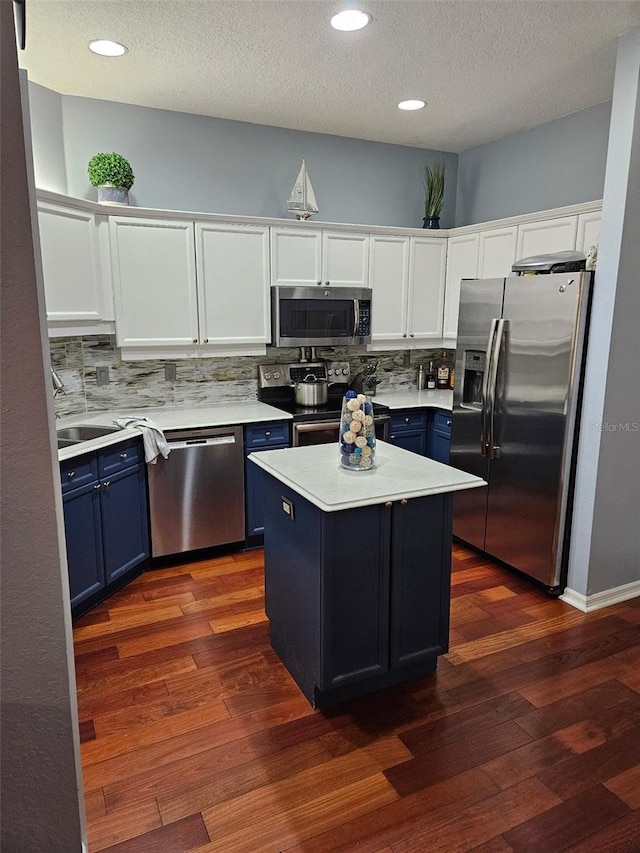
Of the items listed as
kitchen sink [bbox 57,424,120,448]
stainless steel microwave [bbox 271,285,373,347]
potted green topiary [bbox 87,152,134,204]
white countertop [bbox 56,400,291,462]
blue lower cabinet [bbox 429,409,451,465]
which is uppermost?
potted green topiary [bbox 87,152,134,204]

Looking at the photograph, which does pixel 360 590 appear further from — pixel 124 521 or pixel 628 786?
pixel 124 521

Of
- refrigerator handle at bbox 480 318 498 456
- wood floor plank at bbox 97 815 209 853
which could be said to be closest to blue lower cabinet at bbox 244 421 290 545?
refrigerator handle at bbox 480 318 498 456

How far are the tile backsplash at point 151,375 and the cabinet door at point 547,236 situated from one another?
145 cm

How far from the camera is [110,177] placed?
3439 millimetres

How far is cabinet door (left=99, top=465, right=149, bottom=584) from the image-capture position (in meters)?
3.15

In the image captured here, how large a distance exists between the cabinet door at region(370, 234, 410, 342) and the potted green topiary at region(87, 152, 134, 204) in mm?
1768

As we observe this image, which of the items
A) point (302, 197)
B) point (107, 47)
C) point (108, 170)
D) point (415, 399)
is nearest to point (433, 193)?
point (302, 197)

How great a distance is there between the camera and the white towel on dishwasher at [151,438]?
11.0 feet

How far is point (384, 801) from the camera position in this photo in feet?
6.15

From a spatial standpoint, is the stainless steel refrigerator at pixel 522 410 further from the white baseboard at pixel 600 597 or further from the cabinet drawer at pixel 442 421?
the cabinet drawer at pixel 442 421

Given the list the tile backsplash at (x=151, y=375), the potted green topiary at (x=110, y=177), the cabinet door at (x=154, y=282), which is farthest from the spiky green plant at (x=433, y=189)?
the potted green topiary at (x=110, y=177)

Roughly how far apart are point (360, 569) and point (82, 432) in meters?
2.14

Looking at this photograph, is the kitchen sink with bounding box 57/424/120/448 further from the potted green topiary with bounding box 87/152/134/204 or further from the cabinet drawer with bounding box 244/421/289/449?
the potted green topiary with bounding box 87/152/134/204

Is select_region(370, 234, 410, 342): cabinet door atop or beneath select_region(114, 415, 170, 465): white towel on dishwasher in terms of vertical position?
atop
